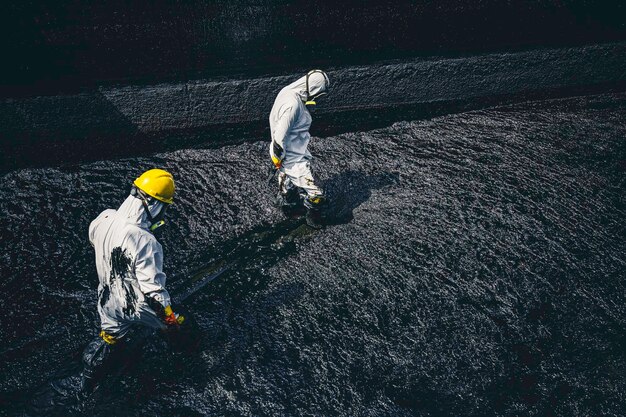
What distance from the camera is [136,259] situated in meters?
3.72

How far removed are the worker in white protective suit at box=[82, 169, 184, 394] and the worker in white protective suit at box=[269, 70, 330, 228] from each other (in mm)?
1710

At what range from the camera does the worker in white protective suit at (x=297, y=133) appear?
534 centimetres

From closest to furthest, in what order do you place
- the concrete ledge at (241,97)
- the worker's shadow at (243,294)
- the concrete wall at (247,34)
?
the worker's shadow at (243,294)
the concrete wall at (247,34)
the concrete ledge at (241,97)

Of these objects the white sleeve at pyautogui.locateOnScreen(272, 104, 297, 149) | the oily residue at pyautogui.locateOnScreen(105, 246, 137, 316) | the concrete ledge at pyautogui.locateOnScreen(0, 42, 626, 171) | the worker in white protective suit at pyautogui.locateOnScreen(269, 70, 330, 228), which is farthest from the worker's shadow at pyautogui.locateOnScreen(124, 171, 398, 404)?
the concrete ledge at pyautogui.locateOnScreen(0, 42, 626, 171)

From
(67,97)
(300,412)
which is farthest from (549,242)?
(67,97)

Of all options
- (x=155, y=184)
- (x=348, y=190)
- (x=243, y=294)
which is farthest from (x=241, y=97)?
(x=155, y=184)

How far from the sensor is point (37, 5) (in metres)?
5.95

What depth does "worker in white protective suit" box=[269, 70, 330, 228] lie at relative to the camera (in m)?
5.34

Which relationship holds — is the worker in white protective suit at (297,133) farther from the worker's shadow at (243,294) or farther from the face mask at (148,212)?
the face mask at (148,212)

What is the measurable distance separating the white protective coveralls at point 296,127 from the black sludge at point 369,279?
2.09 feet

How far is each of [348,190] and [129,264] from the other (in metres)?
3.21

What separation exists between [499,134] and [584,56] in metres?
2.32

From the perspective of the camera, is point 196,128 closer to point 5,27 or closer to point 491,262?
point 5,27

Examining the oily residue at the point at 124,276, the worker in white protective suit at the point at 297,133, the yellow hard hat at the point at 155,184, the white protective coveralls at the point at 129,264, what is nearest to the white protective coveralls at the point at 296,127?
the worker in white protective suit at the point at 297,133
